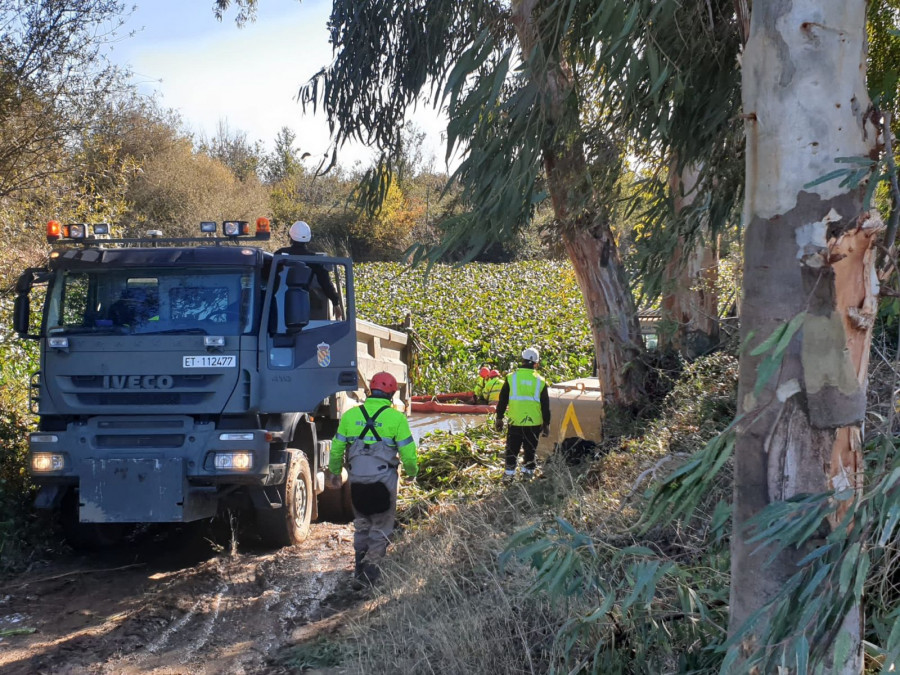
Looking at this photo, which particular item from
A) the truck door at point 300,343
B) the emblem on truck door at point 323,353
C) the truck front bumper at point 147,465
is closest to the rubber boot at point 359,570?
the truck front bumper at point 147,465

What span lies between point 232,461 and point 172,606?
1.17 metres

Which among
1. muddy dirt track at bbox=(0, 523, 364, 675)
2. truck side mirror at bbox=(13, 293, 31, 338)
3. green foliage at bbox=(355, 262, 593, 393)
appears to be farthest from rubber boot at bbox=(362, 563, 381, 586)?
green foliage at bbox=(355, 262, 593, 393)

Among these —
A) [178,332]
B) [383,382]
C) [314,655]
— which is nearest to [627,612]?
[314,655]

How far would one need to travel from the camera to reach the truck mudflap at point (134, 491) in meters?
6.79

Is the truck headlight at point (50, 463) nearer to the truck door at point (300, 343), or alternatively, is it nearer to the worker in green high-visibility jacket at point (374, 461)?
the truck door at point (300, 343)

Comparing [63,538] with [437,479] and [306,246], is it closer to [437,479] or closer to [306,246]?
[306,246]

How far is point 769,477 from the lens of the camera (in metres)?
2.87

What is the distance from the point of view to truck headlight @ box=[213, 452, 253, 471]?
699 cm

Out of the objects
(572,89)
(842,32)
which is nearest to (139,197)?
(572,89)

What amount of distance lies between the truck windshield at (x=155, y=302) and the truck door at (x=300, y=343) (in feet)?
0.75

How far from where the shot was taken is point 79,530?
7809mm

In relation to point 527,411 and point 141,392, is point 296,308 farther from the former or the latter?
point 527,411

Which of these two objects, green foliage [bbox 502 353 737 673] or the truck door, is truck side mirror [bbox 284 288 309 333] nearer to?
the truck door

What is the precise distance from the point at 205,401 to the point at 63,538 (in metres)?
2.16
